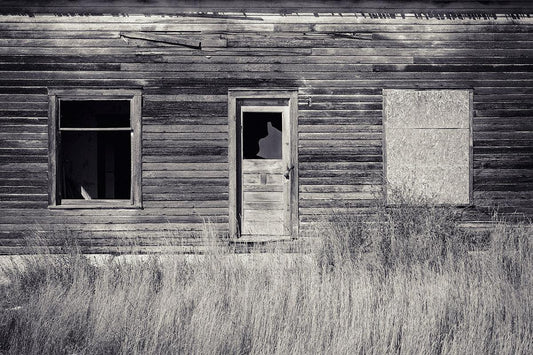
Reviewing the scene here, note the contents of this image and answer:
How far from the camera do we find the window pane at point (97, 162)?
14273 mm

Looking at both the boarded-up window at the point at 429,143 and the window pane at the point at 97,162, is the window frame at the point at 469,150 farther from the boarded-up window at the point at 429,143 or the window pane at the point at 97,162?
the window pane at the point at 97,162

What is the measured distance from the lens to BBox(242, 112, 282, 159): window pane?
32.0ft

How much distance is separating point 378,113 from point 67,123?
7.99 meters

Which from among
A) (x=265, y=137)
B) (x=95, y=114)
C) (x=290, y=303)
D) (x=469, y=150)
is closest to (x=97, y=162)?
(x=95, y=114)

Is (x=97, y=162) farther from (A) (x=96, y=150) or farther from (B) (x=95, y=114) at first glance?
(B) (x=95, y=114)

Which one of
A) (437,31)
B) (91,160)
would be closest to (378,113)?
(437,31)

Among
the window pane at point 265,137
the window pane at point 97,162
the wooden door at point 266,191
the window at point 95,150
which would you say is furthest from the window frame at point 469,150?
the window pane at point 97,162

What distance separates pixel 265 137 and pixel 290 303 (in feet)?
15.0

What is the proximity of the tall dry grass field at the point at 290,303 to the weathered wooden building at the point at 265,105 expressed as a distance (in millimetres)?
1788

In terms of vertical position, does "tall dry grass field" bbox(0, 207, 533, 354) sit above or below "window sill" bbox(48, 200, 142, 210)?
below

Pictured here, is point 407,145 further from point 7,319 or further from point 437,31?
point 7,319

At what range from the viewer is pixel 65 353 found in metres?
4.82

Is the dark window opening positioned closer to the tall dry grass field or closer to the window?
the window

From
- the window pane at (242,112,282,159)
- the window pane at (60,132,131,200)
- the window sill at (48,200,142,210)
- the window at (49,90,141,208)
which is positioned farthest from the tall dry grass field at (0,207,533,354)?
the window pane at (60,132,131,200)
